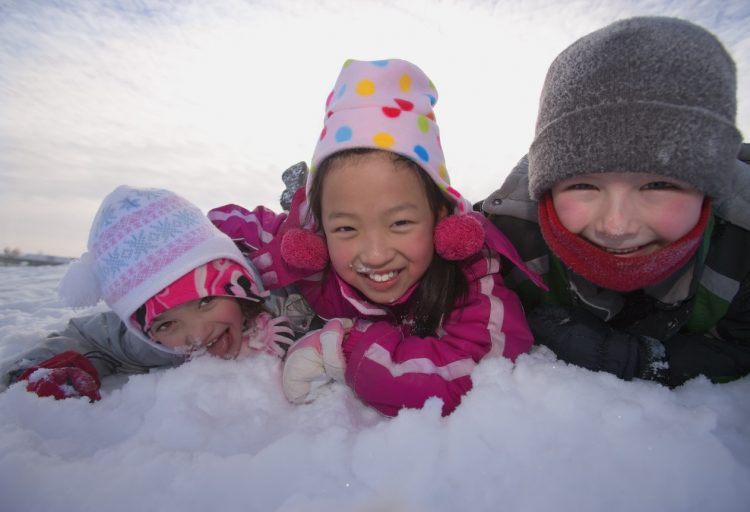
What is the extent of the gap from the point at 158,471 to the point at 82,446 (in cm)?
37

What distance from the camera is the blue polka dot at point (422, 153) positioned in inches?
60.1

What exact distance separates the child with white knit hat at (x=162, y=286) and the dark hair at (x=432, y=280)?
0.59 metres

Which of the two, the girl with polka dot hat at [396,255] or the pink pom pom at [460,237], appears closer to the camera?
the girl with polka dot hat at [396,255]

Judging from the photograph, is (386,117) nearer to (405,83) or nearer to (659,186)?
(405,83)

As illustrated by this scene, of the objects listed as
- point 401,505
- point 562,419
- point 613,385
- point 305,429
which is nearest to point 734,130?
point 613,385

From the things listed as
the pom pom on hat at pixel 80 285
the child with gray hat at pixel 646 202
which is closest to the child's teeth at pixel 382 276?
the child with gray hat at pixel 646 202

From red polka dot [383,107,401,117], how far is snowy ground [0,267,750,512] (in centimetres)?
98

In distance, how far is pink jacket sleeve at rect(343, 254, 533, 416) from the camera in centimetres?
129

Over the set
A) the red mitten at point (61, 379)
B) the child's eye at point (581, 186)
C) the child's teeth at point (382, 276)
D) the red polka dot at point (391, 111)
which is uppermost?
the red polka dot at point (391, 111)

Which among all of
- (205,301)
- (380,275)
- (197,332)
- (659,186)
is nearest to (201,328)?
(197,332)

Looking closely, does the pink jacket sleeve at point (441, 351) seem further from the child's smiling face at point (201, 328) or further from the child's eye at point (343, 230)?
the child's smiling face at point (201, 328)

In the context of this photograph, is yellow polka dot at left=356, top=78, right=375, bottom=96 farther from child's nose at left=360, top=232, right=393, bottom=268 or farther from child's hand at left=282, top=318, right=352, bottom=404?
child's hand at left=282, top=318, right=352, bottom=404

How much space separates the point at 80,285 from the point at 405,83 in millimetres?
1631

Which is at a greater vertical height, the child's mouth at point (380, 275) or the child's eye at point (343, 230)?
the child's eye at point (343, 230)
